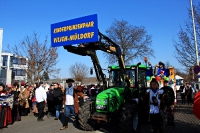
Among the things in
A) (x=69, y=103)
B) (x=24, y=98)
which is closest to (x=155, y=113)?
(x=69, y=103)

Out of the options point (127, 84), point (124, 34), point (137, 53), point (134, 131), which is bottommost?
point (134, 131)

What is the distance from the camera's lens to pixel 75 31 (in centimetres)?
713

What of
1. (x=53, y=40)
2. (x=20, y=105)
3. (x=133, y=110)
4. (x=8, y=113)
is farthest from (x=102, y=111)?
(x=20, y=105)

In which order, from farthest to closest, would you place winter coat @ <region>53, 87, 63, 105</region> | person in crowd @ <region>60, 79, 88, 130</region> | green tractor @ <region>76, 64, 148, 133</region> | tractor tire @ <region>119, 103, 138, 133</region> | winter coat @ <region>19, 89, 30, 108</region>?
winter coat @ <region>19, 89, 30, 108</region> → winter coat @ <region>53, 87, 63, 105</region> → person in crowd @ <region>60, 79, 88, 130</region> → green tractor @ <region>76, 64, 148, 133</region> → tractor tire @ <region>119, 103, 138, 133</region>

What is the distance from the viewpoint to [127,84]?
25.7 ft

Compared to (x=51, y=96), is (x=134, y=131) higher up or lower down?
lower down

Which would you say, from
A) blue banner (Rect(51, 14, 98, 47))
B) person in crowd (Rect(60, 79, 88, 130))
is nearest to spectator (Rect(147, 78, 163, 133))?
blue banner (Rect(51, 14, 98, 47))

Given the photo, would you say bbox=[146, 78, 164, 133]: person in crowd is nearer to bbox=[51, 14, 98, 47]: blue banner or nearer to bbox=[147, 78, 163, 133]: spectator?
bbox=[147, 78, 163, 133]: spectator

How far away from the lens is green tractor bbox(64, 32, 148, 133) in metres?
6.44

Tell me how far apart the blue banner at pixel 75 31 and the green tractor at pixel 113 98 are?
35 cm

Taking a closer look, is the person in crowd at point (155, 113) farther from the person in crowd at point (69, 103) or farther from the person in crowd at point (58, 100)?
the person in crowd at point (58, 100)

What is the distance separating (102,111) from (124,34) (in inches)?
732

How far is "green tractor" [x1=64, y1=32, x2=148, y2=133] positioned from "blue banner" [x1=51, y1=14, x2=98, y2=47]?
1.15 ft

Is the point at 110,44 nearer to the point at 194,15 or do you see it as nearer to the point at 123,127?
the point at 123,127
